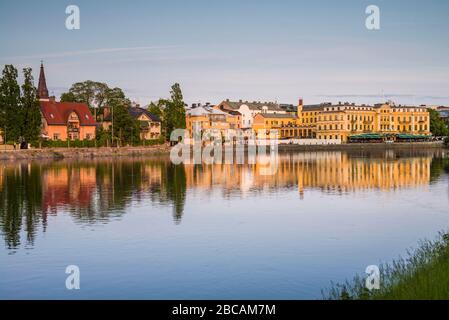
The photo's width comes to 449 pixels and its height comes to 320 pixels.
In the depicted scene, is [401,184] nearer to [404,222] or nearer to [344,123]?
[404,222]

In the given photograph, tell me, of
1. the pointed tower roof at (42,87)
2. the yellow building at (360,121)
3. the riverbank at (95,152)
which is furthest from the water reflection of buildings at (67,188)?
the yellow building at (360,121)

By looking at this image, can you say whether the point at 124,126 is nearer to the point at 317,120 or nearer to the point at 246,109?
the point at 246,109

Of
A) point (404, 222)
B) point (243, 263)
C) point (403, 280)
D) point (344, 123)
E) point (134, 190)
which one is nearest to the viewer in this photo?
point (403, 280)

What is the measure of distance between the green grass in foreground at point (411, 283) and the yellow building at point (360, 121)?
14434 cm

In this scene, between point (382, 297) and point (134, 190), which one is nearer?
point (382, 297)

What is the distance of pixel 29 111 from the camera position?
8944cm

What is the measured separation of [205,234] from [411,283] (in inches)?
507

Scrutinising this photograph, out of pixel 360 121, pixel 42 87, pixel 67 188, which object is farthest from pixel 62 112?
pixel 360 121

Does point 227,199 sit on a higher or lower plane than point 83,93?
lower

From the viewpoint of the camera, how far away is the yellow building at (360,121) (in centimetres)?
16600

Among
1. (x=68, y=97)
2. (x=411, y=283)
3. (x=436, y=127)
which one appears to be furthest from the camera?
(x=436, y=127)

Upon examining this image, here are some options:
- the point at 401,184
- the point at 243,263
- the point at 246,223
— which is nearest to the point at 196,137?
the point at 401,184

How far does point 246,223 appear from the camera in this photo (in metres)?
30.5
